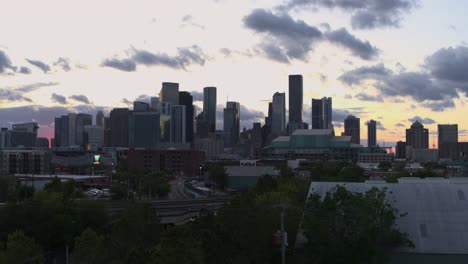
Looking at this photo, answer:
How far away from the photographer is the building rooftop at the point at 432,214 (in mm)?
46688

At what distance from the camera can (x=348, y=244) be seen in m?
38.6

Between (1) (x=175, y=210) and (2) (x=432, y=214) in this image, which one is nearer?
(2) (x=432, y=214)

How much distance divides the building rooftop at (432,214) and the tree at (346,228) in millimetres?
7176

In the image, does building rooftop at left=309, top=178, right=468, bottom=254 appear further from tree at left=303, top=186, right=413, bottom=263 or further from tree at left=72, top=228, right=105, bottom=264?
tree at left=72, top=228, right=105, bottom=264

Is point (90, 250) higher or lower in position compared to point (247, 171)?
higher

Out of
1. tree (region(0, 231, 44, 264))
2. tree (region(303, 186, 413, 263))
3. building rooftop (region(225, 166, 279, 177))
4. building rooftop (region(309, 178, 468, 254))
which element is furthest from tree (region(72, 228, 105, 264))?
building rooftop (region(225, 166, 279, 177))

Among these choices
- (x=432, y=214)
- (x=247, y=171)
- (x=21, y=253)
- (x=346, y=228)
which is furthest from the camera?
(x=247, y=171)

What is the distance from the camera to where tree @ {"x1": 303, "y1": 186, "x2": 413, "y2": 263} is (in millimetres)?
38469

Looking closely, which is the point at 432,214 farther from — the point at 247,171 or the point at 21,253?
the point at 247,171

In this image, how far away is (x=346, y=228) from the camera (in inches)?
1583

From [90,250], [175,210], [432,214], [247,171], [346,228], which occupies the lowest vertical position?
[175,210]

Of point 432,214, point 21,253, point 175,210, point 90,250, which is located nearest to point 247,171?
point 175,210

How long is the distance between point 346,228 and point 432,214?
47.8 feet

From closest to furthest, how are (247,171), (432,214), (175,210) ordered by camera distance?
(432,214) → (175,210) → (247,171)
